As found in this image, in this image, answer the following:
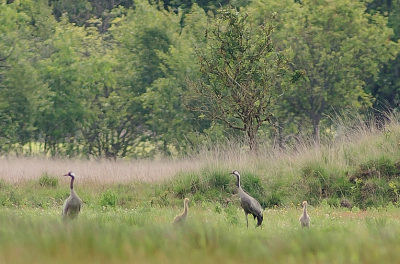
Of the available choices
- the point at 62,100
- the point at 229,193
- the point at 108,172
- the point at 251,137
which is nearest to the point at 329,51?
the point at 251,137

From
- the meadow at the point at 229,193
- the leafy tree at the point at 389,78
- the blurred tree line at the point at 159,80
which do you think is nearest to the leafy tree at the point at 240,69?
the meadow at the point at 229,193

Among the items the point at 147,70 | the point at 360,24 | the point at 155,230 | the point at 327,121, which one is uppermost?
the point at 155,230

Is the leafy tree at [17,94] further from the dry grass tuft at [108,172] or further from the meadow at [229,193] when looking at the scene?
the dry grass tuft at [108,172]

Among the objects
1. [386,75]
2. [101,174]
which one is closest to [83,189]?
[101,174]

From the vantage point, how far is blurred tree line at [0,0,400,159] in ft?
95.6

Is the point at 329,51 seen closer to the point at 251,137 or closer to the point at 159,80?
the point at 159,80

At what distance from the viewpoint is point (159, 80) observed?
29.3 meters

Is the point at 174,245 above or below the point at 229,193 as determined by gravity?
above

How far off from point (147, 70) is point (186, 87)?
254 cm

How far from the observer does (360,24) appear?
2933 cm

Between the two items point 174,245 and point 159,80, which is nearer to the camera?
point 174,245

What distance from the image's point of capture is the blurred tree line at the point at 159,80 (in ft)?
95.6

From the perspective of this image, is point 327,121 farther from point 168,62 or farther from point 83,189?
point 83,189

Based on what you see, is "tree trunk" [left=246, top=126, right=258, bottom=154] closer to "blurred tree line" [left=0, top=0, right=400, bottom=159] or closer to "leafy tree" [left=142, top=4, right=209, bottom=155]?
"blurred tree line" [left=0, top=0, right=400, bottom=159]
